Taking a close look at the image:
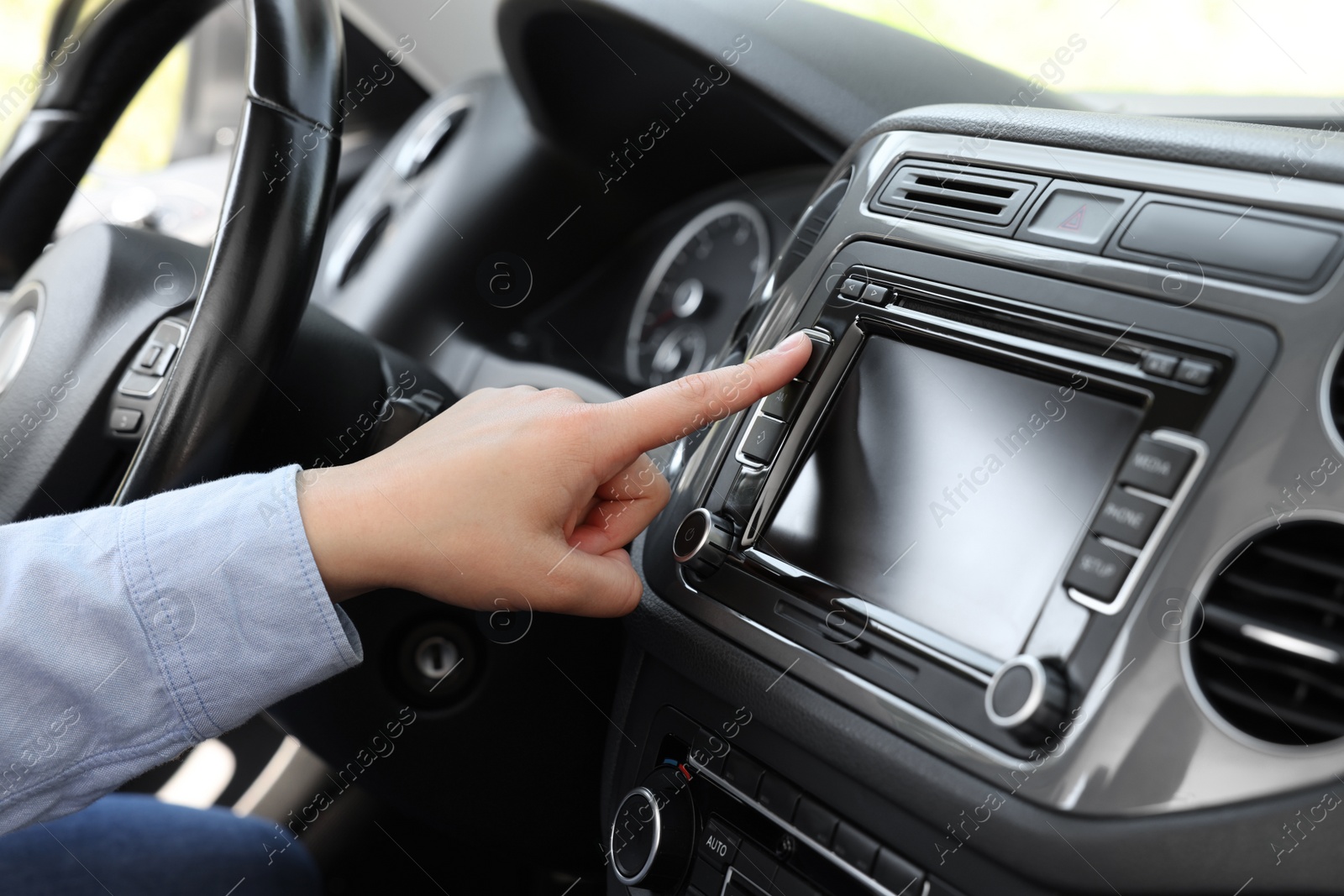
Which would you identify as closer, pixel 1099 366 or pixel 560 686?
pixel 1099 366

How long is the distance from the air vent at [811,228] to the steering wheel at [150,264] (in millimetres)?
376

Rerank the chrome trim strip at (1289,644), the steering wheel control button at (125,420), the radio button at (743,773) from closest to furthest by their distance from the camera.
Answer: the chrome trim strip at (1289,644), the radio button at (743,773), the steering wheel control button at (125,420)

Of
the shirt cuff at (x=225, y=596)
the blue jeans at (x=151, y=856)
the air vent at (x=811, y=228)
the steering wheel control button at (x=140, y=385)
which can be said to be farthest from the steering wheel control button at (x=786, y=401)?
the blue jeans at (x=151, y=856)

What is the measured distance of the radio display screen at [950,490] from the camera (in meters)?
0.64

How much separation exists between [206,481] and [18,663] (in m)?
0.16

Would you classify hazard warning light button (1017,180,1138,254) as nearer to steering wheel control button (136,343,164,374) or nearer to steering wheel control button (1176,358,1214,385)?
steering wheel control button (1176,358,1214,385)

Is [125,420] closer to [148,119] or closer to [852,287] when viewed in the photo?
[852,287]

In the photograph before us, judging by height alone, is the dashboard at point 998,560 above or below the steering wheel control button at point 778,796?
above

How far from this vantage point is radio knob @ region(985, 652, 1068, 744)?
23.1 inches

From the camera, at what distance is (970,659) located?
64 cm

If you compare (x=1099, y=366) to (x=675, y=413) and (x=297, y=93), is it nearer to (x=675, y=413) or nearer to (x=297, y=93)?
(x=675, y=413)

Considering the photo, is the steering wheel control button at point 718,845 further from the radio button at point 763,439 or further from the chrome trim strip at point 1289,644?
the chrome trim strip at point 1289,644

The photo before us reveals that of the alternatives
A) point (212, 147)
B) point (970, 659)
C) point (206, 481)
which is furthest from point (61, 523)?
point (212, 147)

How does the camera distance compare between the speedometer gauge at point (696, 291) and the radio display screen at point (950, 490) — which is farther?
the speedometer gauge at point (696, 291)
